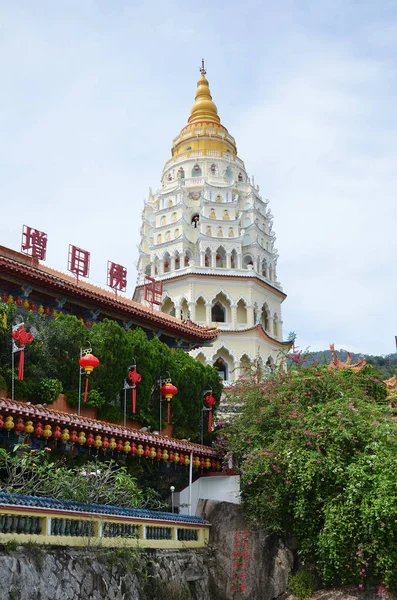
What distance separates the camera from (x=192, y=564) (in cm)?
1739

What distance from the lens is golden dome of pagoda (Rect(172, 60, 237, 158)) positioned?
48.0 m

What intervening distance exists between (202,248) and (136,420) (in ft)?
75.3

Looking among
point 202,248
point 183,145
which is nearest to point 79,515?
point 202,248

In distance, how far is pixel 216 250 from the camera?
43.7 m

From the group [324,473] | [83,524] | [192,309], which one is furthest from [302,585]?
[192,309]

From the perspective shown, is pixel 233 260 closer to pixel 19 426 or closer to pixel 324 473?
pixel 324 473

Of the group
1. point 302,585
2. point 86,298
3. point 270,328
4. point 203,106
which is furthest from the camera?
point 203,106

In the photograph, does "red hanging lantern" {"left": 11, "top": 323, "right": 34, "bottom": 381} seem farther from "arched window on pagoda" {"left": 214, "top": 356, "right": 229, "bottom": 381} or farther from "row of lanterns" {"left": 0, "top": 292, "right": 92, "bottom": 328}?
"arched window on pagoda" {"left": 214, "top": 356, "right": 229, "bottom": 381}

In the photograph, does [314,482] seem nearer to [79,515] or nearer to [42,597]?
[79,515]

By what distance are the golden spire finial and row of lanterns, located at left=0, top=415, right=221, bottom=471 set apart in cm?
3288

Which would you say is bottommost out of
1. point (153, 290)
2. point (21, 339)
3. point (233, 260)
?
point (21, 339)

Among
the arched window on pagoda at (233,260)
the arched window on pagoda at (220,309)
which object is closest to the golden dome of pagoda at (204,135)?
the arched window on pagoda at (233,260)

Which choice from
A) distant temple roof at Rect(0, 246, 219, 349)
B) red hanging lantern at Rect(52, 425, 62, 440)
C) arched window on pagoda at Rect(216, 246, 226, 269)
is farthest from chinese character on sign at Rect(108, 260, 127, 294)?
arched window on pagoda at Rect(216, 246, 226, 269)

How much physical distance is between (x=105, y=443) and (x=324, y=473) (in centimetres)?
529
